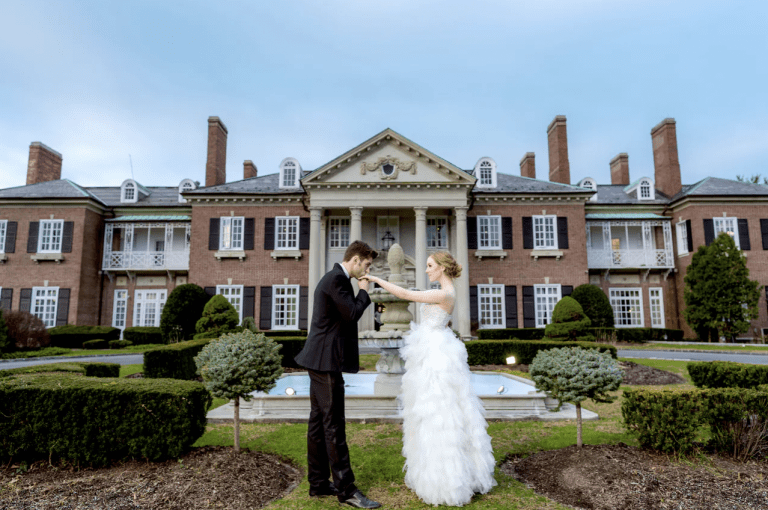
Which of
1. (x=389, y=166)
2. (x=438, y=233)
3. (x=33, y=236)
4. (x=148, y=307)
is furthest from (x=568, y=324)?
(x=33, y=236)

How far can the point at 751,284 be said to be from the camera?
22.4m

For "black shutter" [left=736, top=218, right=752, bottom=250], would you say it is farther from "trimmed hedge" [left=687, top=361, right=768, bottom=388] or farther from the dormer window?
"trimmed hedge" [left=687, top=361, right=768, bottom=388]

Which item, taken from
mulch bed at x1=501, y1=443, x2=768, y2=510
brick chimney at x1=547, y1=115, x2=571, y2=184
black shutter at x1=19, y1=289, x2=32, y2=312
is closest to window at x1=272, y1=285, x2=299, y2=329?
black shutter at x1=19, y1=289, x2=32, y2=312

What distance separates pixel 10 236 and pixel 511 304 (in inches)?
1061

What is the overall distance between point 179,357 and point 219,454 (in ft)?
24.2

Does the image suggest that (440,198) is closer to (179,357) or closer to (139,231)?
(179,357)

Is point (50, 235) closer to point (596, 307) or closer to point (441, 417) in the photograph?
point (441, 417)

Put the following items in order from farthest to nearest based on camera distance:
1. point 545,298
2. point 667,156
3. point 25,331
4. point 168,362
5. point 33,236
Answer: point 667,156, point 33,236, point 545,298, point 25,331, point 168,362

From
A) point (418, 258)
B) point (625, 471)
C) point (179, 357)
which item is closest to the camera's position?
point (625, 471)

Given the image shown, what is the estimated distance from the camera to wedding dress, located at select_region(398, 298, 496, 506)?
4043 millimetres

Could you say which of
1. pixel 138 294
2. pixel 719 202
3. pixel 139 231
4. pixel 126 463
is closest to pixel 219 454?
pixel 126 463

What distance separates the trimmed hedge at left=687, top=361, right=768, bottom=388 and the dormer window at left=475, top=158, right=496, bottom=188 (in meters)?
19.3

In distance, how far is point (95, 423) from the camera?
5.02 meters

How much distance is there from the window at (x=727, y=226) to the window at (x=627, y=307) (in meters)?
5.15
